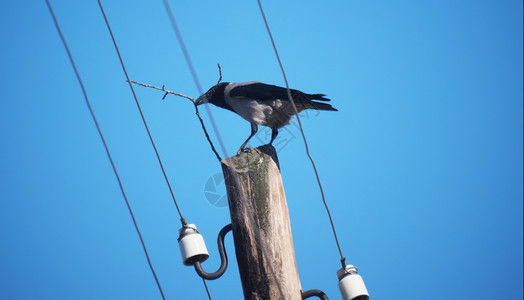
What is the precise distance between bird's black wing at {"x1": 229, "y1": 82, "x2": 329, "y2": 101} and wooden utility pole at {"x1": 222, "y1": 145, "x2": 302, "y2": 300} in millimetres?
2184

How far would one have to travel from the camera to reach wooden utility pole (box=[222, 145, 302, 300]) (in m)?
2.96

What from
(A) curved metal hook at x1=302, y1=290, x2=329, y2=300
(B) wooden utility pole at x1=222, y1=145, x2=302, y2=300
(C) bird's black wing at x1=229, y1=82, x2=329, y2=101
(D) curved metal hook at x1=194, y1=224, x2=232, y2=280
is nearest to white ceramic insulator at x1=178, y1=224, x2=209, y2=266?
(D) curved metal hook at x1=194, y1=224, x2=232, y2=280

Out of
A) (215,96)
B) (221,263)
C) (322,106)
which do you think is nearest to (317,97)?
(322,106)

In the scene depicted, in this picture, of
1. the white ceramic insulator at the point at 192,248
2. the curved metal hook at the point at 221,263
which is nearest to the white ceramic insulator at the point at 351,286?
the curved metal hook at the point at 221,263

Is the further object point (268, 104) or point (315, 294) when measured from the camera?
point (268, 104)

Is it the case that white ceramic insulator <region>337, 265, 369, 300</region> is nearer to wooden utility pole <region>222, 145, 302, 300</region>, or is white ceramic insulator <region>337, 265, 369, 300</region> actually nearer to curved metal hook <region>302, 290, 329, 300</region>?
curved metal hook <region>302, 290, 329, 300</region>

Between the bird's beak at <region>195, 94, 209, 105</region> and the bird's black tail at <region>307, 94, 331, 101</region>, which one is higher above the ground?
the bird's beak at <region>195, 94, 209, 105</region>

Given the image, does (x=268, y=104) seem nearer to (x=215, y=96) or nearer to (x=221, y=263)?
(x=215, y=96)

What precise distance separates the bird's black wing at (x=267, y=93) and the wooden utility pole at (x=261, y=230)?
86.0 inches

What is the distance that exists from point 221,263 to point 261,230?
507 mm

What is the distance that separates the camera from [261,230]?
119 inches

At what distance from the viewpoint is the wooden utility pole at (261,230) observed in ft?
9.70

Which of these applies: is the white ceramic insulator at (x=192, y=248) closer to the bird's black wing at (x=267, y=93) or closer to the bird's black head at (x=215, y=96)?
the bird's black wing at (x=267, y=93)

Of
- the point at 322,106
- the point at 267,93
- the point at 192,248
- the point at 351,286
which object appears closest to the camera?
the point at 351,286
